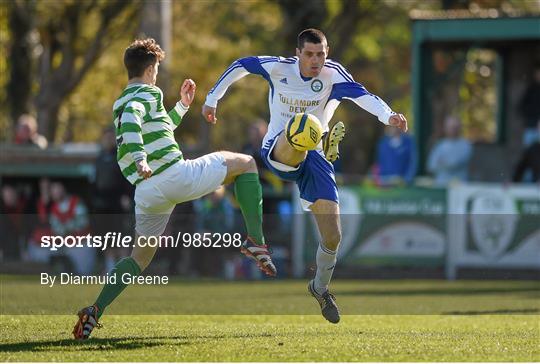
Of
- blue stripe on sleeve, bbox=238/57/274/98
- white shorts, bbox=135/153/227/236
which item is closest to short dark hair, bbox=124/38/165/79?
white shorts, bbox=135/153/227/236

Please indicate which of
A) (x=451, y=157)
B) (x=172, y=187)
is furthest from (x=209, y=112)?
(x=451, y=157)

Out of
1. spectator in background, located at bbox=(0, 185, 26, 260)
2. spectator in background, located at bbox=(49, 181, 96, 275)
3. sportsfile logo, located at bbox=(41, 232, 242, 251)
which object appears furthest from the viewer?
spectator in background, located at bbox=(0, 185, 26, 260)

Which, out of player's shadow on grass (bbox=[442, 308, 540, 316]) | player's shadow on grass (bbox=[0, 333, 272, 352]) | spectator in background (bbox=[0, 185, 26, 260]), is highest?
player's shadow on grass (bbox=[0, 333, 272, 352])

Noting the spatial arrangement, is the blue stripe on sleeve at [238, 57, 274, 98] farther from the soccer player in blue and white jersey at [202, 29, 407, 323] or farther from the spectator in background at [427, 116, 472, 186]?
the spectator in background at [427, 116, 472, 186]

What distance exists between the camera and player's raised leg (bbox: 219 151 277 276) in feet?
34.2

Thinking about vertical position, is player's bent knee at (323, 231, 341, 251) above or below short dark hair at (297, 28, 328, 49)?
below

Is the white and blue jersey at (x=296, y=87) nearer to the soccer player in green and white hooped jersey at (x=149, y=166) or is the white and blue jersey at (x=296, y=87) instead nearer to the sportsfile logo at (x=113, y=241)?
the soccer player in green and white hooped jersey at (x=149, y=166)

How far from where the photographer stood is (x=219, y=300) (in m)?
14.9

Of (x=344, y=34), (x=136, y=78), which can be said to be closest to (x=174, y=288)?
(x=136, y=78)

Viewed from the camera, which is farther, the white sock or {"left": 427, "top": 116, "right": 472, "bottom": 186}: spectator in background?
{"left": 427, "top": 116, "right": 472, "bottom": 186}: spectator in background

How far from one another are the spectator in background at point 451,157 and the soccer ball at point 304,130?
10.7m

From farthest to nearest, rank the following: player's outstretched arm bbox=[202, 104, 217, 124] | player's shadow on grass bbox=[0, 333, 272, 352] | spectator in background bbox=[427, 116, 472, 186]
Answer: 1. spectator in background bbox=[427, 116, 472, 186]
2. player's outstretched arm bbox=[202, 104, 217, 124]
3. player's shadow on grass bbox=[0, 333, 272, 352]

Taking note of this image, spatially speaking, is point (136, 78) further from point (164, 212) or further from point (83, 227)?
point (83, 227)

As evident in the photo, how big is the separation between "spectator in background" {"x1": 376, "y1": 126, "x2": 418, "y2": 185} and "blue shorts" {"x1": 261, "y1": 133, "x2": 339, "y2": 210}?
32.4ft
